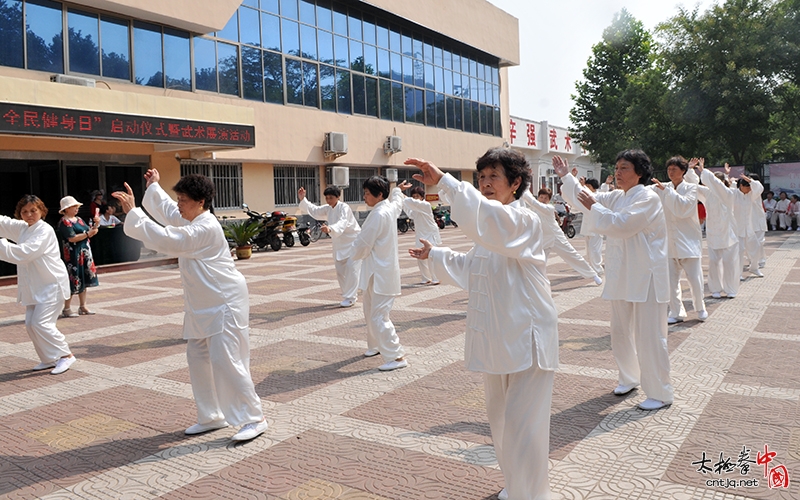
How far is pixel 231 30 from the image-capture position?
63.9 ft

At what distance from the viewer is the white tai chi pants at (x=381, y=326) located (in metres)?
5.84

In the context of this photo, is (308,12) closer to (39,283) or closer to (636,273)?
(39,283)

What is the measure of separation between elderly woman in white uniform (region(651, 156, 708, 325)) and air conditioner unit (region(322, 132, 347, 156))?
52.2 ft

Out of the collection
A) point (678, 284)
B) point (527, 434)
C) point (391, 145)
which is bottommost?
point (527, 434)

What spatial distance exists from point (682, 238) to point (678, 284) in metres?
0.54

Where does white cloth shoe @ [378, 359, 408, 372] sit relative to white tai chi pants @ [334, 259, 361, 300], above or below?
below

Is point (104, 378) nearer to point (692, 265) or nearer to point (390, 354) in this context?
point (390, 354)

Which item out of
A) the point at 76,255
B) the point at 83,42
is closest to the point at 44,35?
the point at 83,42

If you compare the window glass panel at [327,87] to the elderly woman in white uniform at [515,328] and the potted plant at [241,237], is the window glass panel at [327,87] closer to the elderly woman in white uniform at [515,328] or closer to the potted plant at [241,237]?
the potted plant at [241,237]

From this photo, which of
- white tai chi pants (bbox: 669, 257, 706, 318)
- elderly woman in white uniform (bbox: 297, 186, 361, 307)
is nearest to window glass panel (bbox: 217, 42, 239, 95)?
elderly woman in white uniform (bbox: 297, 186, 361, 307)

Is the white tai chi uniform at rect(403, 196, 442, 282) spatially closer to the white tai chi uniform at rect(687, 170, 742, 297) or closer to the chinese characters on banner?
the white tai chi uniform at rect(687, 170, 742, 297)

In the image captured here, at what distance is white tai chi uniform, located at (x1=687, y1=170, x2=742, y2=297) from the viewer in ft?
30.2

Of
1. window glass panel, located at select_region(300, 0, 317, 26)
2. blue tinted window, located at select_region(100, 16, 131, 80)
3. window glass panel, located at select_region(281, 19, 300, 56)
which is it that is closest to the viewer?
blue tinted window, located at select_region(100, 16, 131, 80)

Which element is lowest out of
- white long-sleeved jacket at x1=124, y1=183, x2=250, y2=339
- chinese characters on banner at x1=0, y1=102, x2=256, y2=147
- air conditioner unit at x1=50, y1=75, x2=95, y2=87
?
white long-sleeved jacket at x1=124, y1=183, x2=250, y2=339
